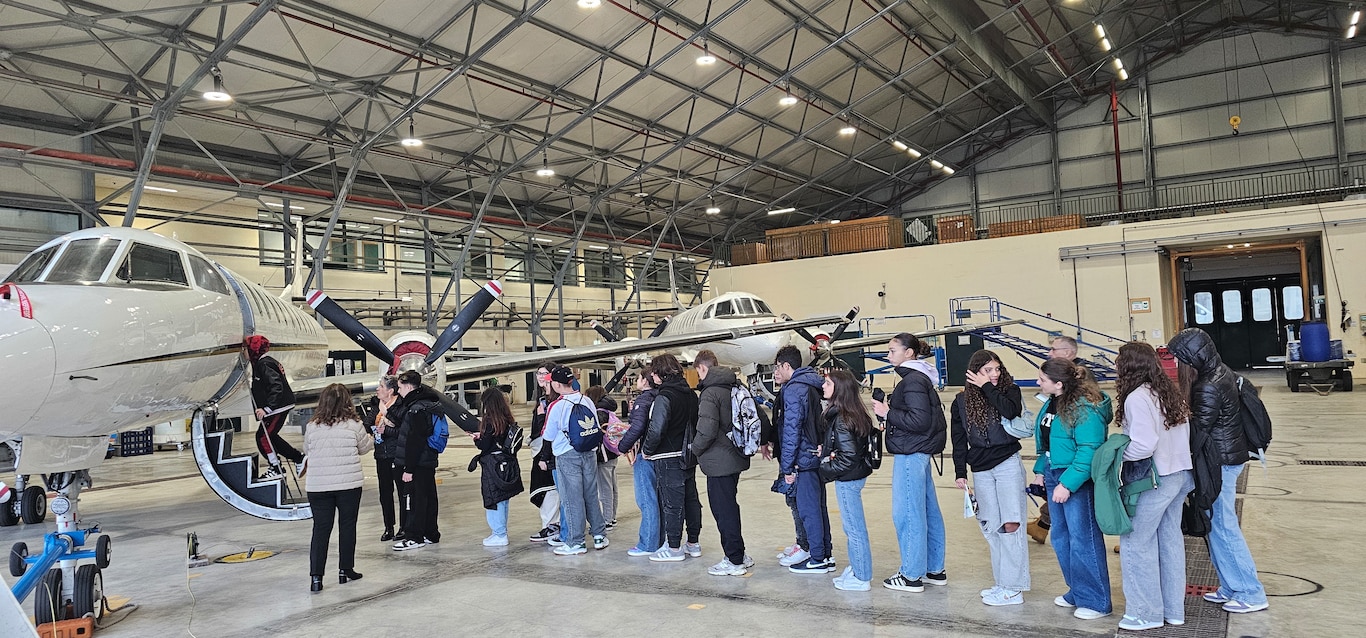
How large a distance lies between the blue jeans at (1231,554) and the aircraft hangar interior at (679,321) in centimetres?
3

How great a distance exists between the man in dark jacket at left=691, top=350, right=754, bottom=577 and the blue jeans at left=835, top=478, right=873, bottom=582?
0.93 m

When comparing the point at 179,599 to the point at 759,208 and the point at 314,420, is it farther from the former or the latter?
the point at 759,208

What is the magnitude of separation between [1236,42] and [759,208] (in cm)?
2109

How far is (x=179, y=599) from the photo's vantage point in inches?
251

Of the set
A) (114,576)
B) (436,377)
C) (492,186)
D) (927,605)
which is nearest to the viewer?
(927,605)

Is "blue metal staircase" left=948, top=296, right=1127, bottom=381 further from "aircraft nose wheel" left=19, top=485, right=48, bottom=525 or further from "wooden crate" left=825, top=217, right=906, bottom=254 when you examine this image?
"aircraft nose wheel" left=19, top=485, right=48, bottom=525

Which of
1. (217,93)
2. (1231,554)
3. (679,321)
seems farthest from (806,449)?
(679,321)

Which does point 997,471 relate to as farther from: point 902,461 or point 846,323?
point 846,323

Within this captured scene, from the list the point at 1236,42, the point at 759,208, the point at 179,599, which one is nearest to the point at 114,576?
the point at 179,599

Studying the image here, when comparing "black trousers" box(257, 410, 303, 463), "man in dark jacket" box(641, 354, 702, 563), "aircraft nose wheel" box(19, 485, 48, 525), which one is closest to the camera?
"man in dark jacket" box(641, 354, 702, 563)

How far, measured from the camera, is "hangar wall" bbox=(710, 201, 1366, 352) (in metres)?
25.6

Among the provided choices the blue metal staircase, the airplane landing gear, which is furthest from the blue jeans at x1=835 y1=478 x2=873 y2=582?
the blue metal staircase

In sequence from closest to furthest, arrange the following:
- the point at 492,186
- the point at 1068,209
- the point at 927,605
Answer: the point at 927,605 < the point at 492,186 < the point at 1068,209

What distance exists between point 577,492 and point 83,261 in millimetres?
4924
